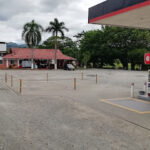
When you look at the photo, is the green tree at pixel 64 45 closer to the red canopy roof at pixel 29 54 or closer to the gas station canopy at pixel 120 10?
the red canopy roof at pixel 29 54

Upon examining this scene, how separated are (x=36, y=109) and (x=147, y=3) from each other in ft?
20.9

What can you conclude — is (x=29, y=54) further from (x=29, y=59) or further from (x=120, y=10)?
(x=120, y=10)

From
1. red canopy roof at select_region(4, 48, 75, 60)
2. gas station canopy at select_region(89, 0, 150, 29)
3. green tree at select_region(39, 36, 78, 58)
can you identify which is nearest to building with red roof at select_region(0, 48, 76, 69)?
red canopy roof at select_region(4, 48, 75, 60)

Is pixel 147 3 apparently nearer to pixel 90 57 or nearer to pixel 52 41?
pixel 90 57

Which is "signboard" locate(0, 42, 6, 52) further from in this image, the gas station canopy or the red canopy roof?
the gas station canopy

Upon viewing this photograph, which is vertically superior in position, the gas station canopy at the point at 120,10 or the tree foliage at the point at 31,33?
the tree foliage at the point at 31,33

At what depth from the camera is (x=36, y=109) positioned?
8.57 metres

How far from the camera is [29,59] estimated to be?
168ft

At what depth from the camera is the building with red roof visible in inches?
1944

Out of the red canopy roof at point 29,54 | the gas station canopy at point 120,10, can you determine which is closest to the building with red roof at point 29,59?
the red canopy roof at point 29,54

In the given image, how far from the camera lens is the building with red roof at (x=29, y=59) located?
162ft

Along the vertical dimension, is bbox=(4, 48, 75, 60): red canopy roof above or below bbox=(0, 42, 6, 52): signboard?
below

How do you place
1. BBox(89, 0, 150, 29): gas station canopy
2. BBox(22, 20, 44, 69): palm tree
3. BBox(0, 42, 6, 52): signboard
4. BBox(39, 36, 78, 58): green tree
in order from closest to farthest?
BBox(89, 0, 150, 29): gas station canopy, BBox(22, 20, 44, 69): palm tree, BBox(0, 42, 6, 52): signboard, BBox(39, 36, 78, 58): green tree

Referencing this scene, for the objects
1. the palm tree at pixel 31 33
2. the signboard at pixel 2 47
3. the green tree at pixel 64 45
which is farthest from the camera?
the green tree at pixel 64 45
